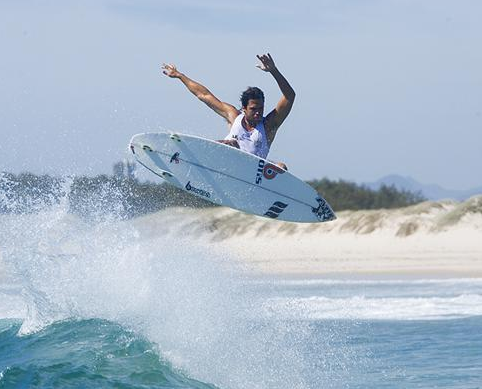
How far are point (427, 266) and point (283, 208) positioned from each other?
15632 mm

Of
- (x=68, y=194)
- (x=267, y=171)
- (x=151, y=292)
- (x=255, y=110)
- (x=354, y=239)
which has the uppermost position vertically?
(x=255, y=110)

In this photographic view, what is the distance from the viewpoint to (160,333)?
551 inches

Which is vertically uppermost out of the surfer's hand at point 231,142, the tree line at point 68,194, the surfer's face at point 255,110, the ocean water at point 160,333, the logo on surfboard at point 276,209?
the surfer's face at point 255,110

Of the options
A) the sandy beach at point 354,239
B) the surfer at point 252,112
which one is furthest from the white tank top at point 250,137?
the sandy beach at point 354,239

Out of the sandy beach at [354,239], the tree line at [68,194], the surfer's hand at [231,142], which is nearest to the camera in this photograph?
the surfer's hand at [231,142]

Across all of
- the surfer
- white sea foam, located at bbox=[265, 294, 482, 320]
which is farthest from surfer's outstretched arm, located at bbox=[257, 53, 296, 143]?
white sea foam, located at bbox=[265, 294, 482, 320]

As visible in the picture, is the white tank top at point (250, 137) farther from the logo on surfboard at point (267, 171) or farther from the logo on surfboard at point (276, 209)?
the logo on surfboard at point (276, 209)

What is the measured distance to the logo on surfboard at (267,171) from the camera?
569 inches

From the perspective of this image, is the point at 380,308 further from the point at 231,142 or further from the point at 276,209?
the point at 231,142

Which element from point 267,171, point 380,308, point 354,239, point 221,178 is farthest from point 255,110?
point 354,239

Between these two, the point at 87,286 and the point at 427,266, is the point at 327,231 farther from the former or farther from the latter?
the point at 87,286

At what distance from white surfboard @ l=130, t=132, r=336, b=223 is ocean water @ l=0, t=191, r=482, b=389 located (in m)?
1.11

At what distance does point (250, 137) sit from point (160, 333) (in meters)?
2.53

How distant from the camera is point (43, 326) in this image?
51.5 ft
